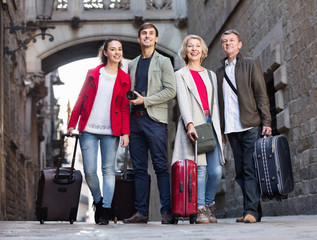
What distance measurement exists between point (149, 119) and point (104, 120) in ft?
1.40

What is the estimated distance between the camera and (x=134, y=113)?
647 centimetres

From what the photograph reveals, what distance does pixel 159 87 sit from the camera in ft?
21.2

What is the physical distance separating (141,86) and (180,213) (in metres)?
1.32

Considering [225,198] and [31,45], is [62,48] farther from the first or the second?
[225,198]

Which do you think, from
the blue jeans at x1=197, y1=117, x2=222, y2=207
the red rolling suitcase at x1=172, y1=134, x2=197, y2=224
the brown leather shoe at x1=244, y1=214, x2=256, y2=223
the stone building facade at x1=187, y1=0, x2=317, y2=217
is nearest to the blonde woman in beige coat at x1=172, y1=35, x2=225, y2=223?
the blue jeans at x1=197, y1=117, x2=222, y2=207

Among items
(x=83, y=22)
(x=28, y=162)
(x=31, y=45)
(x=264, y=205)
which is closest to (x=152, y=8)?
(x=83, y=22)

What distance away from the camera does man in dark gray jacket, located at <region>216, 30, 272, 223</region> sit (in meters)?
6.21

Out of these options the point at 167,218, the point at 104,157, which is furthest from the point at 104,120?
the point at 167,218

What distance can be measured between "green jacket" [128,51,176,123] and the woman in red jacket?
0.74 feet

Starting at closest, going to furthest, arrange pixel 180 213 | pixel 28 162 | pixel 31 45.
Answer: pixel 180 213
pixel 31 45
pixel 28 162

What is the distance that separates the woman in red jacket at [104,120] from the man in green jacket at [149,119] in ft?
0.53

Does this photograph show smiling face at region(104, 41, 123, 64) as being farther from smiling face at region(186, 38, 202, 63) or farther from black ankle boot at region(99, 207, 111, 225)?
black ankle boot at region(99, 207, 111, 225)

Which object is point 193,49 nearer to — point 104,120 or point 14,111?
point 104,120

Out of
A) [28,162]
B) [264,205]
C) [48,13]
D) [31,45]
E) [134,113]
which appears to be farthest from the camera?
[28,162]
